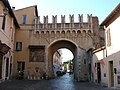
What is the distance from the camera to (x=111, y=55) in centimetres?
1680

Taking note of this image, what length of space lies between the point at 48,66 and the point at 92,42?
23.2ft

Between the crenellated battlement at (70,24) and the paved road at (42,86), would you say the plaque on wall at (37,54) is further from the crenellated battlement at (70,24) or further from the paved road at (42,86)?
the paved road at (42,86)

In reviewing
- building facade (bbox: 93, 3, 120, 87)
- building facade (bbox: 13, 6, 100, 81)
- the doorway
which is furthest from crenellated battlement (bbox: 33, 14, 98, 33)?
the doorway

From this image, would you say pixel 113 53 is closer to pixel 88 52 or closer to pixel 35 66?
pixel 88 52

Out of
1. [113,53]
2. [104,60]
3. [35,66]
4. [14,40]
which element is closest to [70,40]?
[35,66]

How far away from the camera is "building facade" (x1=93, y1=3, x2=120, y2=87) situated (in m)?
15.3

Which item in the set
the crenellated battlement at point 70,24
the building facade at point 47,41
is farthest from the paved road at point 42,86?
the crenellated battlement at point 70,24

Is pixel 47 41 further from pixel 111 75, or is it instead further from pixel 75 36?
pixel 111 75

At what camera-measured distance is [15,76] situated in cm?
2800

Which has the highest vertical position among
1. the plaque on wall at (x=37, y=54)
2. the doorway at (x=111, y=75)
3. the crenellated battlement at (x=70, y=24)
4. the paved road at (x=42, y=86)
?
the crenellated battlement at (x=70, y=24)

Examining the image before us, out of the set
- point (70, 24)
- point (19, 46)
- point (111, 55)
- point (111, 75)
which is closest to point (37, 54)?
point (19, 46)

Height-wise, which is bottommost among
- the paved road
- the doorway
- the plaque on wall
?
the paved road

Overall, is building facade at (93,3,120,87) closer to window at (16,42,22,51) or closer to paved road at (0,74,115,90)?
paved road at (0,74,115,90)

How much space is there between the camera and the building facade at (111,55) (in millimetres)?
15281
